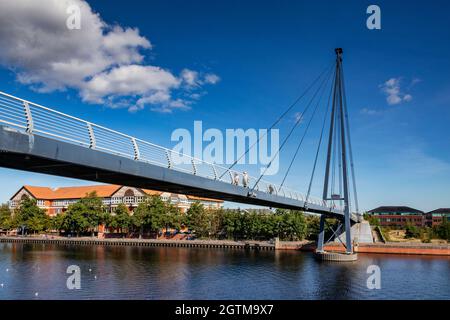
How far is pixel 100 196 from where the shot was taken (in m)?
103

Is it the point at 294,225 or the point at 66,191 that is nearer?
the point at 294,225

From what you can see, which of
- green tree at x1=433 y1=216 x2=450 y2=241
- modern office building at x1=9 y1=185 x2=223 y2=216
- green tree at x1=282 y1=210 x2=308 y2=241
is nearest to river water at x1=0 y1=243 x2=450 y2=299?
green tree at x1=282 y1=210 x2=308 y2=241

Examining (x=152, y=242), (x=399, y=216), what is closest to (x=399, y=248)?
(x=152, y=242)

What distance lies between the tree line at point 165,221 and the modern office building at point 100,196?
14.1 ft

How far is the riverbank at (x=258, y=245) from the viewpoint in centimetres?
6003

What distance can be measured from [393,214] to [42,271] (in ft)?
390

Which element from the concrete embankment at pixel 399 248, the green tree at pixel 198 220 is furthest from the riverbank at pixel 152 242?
the concrete embankment at pixel 399 248

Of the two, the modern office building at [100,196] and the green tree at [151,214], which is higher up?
the modern office building at [100,196]

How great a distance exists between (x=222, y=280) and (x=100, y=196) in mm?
75674

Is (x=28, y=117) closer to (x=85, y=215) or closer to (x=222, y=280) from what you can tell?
(x=222, y=280)

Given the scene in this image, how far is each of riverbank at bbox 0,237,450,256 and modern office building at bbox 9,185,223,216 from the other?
13.0 m

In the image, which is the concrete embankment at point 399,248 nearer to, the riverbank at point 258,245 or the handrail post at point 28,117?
the riverbank at point 258,245

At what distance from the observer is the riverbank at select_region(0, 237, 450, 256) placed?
60.0 meters
